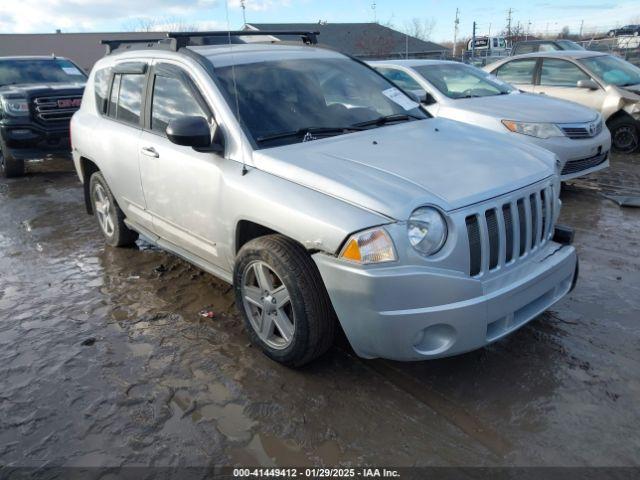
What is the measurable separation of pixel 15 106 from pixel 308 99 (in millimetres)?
7284

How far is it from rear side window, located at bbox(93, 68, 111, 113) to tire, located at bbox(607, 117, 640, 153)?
7.91m

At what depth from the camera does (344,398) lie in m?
2.98

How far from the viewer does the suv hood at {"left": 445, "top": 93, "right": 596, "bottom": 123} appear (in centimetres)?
644

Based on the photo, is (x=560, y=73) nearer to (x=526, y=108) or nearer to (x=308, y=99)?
(x=526, y=108)

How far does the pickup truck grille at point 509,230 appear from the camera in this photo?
273 centimetres

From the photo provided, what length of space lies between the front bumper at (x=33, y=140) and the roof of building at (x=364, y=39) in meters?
36.4

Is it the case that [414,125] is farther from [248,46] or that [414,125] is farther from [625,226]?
[625,226]

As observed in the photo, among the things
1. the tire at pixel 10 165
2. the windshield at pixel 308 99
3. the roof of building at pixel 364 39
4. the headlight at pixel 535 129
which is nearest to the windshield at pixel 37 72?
the tire at pixel 10 165

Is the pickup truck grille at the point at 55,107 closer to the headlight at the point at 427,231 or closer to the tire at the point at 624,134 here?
the headlight at the point at 427,231

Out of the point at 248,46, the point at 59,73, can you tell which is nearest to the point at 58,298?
the point at 248,46

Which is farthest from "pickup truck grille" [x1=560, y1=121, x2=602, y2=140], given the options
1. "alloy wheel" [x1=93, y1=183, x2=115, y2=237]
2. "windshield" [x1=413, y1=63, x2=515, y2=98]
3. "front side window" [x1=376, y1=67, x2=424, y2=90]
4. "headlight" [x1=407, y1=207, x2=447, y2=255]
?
"alloy wheel" [x1=93, y1=183, x2=115, y2=237]

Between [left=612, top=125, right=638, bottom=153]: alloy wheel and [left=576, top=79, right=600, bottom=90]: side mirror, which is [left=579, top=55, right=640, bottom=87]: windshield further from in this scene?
[left=612, top=125, right=638, bottom=153]: alloy wheel

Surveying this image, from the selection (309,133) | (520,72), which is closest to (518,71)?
(520,72)

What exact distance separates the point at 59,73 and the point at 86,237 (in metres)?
6.14
